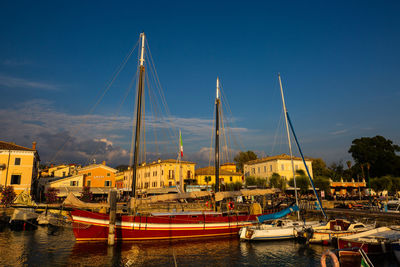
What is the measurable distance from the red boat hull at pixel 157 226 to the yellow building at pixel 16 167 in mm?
27001

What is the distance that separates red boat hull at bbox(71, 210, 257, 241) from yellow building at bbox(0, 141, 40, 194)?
2700 centimetres

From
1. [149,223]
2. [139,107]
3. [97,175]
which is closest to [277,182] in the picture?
[97,175]

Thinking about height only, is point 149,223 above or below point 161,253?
above

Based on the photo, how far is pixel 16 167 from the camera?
151 feet

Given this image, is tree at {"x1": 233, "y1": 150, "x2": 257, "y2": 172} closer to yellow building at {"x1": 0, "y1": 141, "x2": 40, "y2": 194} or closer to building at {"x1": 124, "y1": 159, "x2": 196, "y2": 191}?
building at {"x1": 124, "y1": 159, "x2": 196, "y2": 191}

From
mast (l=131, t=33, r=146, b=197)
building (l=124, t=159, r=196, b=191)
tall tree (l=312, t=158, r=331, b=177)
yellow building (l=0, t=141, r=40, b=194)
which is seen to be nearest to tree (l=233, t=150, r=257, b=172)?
tall tree (l=312, t=158, r=331, b=177)

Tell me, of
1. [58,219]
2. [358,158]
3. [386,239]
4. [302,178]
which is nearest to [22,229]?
[58,219]

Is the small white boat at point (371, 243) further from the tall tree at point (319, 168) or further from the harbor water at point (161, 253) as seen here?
the tall tree at point (319, 168)

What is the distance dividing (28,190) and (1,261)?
30.4 meters

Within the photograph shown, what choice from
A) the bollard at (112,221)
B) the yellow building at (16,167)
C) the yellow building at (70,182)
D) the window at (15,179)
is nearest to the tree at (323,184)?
the bollard at (112,221)

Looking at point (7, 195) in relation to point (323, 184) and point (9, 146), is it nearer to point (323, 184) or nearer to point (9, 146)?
point (9, 146)

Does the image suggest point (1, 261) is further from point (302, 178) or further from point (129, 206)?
point (302, 178)

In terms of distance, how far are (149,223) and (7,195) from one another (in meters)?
30.7

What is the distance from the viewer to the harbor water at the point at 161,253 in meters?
19.3
